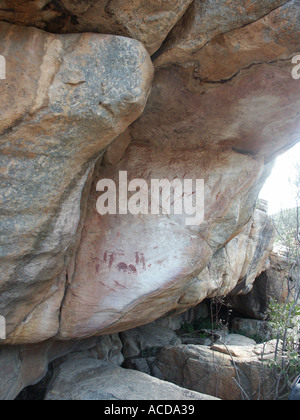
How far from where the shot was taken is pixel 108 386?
2.99 metres

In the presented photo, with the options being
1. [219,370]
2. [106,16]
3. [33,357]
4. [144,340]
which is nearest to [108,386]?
[33,357]

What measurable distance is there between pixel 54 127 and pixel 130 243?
1546 mm

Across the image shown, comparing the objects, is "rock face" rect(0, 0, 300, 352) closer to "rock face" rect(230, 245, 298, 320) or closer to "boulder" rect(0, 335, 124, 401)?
"boulder" rect(0, 335, 124, 401)

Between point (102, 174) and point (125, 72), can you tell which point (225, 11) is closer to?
point (125, 72)

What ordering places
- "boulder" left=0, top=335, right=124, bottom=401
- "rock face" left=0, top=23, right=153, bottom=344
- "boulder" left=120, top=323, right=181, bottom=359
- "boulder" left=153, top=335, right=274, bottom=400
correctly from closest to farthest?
"rock face" left=0, top=23, right=153, bottom=344 < "boulder" left=0, top=335, right=124, bottom=401 < "boulder" left=153, top=335, right=274, bottom=400 < "boulder" left=120, top=323, right=181, bottom=359

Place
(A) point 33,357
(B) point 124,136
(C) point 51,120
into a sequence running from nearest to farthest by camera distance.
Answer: (C) point 51,120
(B) point 124,136
(A) point 33,357

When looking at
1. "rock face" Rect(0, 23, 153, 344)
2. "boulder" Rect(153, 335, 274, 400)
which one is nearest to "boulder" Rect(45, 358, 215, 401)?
"boulder" Rect(153, 335, 274, 400)

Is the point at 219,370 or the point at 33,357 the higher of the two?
the point at 33,357

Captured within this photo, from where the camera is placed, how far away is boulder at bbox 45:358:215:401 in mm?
2818

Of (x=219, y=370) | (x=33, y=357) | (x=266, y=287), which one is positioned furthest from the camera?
(x=266, y=287)

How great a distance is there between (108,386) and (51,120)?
251cm

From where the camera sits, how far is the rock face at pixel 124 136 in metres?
1.99

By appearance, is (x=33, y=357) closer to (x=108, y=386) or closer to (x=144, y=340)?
(x=108, y=386)

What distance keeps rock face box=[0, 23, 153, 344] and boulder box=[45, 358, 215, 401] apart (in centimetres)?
131
